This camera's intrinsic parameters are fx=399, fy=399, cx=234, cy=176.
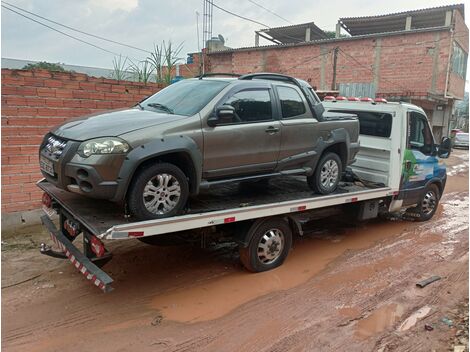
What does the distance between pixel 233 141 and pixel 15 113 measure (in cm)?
394

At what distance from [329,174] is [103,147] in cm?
341

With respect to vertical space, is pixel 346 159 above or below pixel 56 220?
above

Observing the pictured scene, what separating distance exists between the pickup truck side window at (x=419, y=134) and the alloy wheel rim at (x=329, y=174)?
203 centimetres

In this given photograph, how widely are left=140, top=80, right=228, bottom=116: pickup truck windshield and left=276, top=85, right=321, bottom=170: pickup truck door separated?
93 centimetres

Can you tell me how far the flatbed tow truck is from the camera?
13.2 ft

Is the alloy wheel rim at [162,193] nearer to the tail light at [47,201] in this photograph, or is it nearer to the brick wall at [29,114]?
the tail light at [47,201]

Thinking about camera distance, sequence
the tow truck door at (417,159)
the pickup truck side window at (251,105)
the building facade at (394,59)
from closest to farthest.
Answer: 1. the pickup truck side window at (251,105)
2. the tow truck door at (417,159)
3. the building facade at (394,59)

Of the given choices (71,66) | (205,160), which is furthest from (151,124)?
(71,66)

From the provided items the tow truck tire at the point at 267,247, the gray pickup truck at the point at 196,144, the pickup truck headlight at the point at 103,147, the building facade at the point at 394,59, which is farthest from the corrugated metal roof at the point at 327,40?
the pickup truck headlight at the point at 103,147

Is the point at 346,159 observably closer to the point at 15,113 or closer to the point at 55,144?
the point at 55,144

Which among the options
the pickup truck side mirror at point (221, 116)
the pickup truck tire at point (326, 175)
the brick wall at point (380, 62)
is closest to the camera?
the pickup truck side mirror at point (221, 116)

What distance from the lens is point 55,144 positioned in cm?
407

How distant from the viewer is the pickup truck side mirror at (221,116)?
4398 mm

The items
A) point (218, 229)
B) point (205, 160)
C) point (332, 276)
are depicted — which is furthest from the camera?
point (332, 276)
